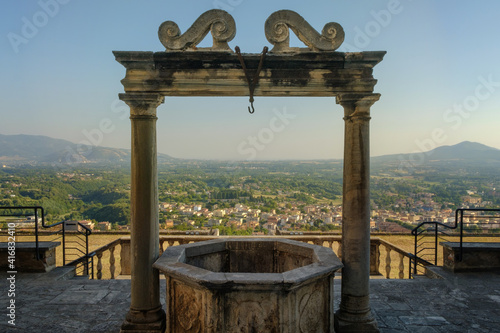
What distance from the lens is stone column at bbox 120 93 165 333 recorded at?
3.33 m

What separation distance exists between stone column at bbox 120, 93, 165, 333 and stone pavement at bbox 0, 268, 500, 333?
0.70 m

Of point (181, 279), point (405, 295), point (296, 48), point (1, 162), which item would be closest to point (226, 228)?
point (405, 295)

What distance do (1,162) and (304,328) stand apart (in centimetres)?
3891

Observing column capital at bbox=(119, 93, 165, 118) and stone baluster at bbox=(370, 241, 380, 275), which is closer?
column capital at bbox=(119, 93, 165, 118)

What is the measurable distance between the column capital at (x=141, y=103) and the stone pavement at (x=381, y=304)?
8.75ft

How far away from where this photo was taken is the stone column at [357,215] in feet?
11.1

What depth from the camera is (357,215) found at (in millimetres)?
3400

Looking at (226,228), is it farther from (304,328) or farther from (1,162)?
(1,162)

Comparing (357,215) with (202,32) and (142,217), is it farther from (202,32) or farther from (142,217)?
(202,32)

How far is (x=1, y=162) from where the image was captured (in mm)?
31125

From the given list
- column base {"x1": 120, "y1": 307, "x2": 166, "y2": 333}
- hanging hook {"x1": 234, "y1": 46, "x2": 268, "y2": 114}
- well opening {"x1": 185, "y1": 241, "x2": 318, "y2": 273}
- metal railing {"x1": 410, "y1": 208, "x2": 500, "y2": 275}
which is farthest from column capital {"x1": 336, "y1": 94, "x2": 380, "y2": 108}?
metal railing {"x1": 410, "y1": 208, "x2": 500, "y2": 275}

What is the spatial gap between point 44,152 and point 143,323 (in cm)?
3969

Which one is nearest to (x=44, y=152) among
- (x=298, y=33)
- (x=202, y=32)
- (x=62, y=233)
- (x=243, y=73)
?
(x=62, y=233)

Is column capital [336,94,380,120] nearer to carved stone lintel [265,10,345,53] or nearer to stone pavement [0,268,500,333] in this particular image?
carved stone lintel [265,10,345,53]
